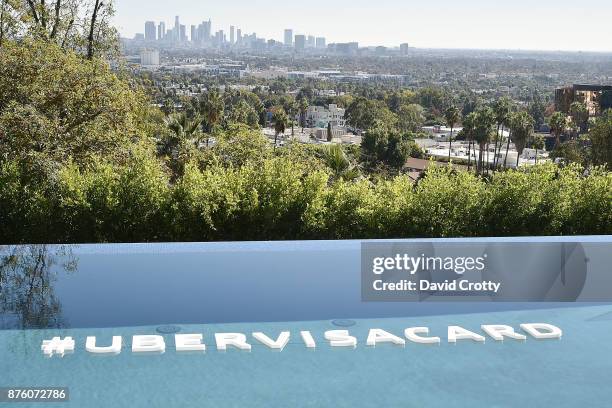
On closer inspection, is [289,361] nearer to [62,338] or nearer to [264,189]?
[62,338]

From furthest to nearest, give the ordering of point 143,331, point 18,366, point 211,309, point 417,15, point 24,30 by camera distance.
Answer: point 417,15, point 24,30, point 211,309, point 143,331, point 18,366

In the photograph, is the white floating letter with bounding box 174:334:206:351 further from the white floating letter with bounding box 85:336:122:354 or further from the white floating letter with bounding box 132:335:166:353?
the white floating letter with bounding box 85:336:122:354

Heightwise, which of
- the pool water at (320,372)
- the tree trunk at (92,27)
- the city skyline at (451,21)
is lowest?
the pool water at (320,372)

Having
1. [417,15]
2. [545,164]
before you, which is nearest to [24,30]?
[545,164]

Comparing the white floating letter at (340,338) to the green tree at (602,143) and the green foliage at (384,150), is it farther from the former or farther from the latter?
the green foliage at (384,150)

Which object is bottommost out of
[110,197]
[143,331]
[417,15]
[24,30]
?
[143,331]

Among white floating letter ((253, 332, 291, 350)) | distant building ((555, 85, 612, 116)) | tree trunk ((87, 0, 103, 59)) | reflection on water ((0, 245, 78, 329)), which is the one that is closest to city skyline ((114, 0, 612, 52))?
distant building ((555, 85, 612, 116))

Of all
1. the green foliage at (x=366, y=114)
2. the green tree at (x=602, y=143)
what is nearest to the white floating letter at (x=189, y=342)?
the green tree at (x=602, y=143)

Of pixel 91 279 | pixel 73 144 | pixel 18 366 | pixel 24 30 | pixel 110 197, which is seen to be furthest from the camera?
pixel 24 30
